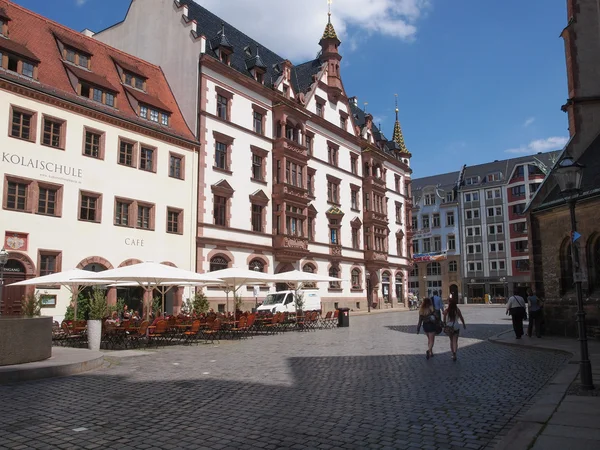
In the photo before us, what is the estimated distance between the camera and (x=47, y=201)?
81.0 feet

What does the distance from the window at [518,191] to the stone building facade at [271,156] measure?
30.7 m

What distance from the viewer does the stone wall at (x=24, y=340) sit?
11570 mm

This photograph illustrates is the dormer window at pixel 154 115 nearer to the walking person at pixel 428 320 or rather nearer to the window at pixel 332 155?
the window at pixel 332 155

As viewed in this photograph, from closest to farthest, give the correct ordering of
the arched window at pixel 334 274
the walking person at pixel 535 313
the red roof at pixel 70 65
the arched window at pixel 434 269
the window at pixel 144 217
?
the walking person at pixel 535 313 → the red roof at pixel 70 65 → the window at pixel 144 217 → the arched window at pixel 334 274 → the arched window at pixel 434 269

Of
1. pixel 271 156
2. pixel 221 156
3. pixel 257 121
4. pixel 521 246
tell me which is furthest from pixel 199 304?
pixel 521 246

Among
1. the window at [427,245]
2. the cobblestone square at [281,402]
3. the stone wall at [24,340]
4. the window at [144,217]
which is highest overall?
the window at [427,245]

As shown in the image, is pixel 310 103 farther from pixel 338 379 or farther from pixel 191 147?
pixel 338 379

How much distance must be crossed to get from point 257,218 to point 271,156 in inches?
199

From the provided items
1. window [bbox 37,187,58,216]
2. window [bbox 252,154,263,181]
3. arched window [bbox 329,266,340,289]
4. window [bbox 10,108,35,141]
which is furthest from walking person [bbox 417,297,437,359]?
arched window [bbox 329,266,340,289]

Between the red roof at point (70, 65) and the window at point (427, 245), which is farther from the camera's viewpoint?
the window at point (427, 245)

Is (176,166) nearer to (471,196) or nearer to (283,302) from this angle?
(283,302)

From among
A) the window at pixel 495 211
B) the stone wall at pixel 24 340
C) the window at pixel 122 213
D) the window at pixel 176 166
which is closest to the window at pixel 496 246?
the window at pixel 495 211

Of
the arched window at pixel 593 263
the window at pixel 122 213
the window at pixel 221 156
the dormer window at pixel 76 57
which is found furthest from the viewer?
the window at pixel 221 156

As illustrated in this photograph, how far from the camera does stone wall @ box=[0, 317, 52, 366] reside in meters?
11.6
